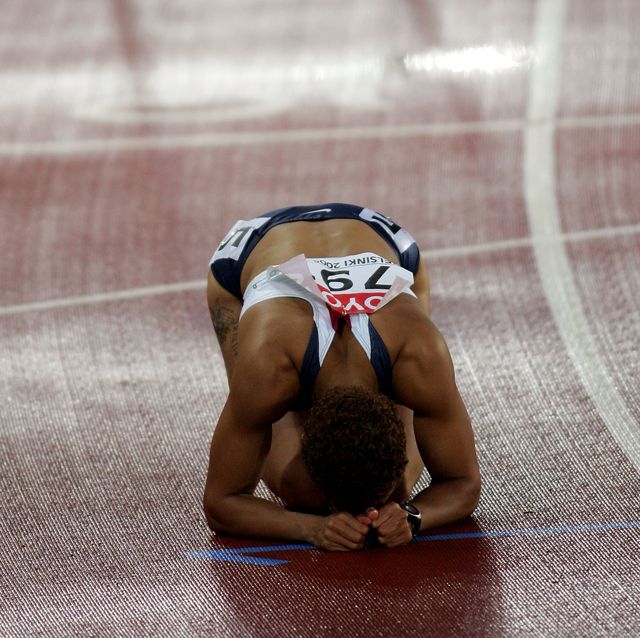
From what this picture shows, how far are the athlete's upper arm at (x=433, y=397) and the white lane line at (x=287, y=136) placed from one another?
416 cm

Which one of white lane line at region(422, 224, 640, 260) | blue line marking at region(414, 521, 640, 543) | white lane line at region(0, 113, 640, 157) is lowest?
white lane line at region(422, 224, 640, 260)

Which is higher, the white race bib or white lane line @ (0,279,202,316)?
the white race bib

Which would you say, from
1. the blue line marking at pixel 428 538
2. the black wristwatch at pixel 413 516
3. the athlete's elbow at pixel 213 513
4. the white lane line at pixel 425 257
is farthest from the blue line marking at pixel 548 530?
the white lane line at pixel 425 257

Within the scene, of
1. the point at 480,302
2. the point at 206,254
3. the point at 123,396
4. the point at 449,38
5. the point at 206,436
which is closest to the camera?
the point at 206,436

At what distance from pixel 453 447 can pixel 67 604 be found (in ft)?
3.87

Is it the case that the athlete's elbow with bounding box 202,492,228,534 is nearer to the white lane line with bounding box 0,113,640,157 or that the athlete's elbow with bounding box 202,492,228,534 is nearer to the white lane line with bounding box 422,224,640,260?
the white lane line with bounding box 422,224,640,260

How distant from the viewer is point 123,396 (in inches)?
189

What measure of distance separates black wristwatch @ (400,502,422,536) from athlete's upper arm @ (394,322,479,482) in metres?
0.15

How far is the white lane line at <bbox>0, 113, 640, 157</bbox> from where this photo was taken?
739cm

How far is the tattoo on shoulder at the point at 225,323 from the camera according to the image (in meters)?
4.11

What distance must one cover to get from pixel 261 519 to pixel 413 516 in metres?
0.44

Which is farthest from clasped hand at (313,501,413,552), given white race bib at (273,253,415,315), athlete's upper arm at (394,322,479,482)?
white race bib at (273,253,415,315)

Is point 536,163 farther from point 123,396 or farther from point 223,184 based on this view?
point 123,396

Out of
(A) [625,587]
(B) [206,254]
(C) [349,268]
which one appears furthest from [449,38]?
(A) [625,587]
